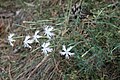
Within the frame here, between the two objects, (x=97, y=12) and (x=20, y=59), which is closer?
(x=97, y=12)

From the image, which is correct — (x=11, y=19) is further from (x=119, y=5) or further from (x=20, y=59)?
(x=119, y=5)

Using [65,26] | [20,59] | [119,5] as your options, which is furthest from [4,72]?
[119,5]

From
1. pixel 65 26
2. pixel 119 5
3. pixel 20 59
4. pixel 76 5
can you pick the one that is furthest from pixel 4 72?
pixel 119 5

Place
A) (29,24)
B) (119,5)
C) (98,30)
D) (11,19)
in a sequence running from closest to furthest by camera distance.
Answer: (98,30) < (119,5) < (29,24) < (11,19)

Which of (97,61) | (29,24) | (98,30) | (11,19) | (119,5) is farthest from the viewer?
(11,19)

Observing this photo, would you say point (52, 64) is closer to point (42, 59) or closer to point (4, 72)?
point (42, 59)

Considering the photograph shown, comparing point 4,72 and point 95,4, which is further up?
point 95,4

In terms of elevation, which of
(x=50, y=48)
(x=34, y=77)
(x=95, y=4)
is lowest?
(x=34, y=77)
